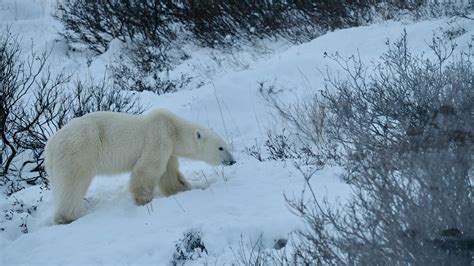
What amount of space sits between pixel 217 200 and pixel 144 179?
2.61ft

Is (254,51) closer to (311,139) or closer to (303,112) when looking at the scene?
(303,112)

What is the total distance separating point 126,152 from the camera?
5137mm

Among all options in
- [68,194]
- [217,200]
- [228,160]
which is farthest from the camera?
[228,160]

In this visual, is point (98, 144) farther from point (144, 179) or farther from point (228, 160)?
point (228, 160)

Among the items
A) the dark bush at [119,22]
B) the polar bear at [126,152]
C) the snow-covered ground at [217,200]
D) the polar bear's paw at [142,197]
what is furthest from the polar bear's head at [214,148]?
the dark bush at [119,22]

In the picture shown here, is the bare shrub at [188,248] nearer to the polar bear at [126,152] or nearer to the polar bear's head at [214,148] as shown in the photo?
the polar bear at [126,152]

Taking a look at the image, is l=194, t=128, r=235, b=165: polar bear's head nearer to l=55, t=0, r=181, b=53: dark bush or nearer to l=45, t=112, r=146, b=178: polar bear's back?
l=45, t=112, r=146, b=178: polar bear's back

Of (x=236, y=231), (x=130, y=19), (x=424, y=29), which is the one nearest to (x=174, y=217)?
(x=236, y=231)

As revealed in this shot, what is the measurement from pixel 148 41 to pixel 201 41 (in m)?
1.53

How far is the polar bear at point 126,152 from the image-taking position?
4.82 meters

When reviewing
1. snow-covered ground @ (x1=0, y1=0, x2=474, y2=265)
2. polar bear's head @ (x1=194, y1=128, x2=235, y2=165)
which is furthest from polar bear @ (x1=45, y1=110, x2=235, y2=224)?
snow-covered ground @ (x1=0, y1=0, x2=474, y2=265)

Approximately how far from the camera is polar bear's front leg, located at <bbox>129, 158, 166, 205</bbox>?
497 centimetres

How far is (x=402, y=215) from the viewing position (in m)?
2.45

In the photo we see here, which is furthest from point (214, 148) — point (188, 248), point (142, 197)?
point (188, 248)
